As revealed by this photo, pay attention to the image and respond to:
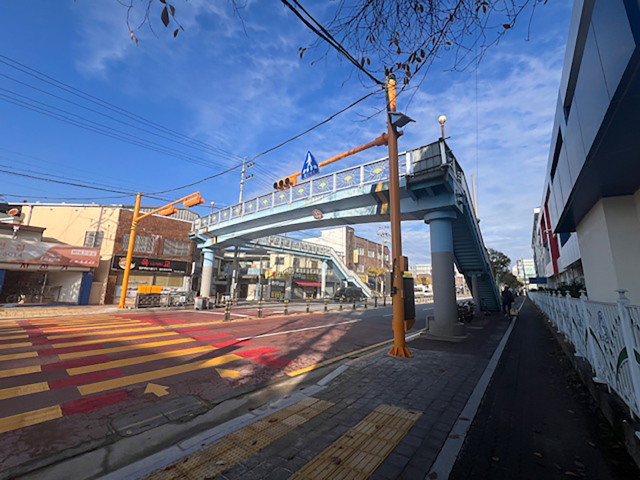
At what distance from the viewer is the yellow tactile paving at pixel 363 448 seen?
266 centimetres

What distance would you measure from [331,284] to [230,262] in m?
19.5

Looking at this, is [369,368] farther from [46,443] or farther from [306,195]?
[306,195]

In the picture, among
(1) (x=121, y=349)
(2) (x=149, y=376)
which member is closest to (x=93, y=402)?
(2) (x=149, y=376)

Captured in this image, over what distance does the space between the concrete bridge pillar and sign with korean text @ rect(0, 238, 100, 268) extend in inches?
964

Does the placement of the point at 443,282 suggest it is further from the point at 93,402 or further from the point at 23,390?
the point at 23,390

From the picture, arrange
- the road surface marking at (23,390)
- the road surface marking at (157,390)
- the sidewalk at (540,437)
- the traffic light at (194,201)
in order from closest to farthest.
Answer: the sidewalk at (540,437)
the road surface marking at (23,390)
the road surface marking at (157,390)
the traffic light at (194,201)

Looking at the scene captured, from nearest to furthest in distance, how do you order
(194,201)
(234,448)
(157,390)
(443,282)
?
1. (234,448)
2. (157,390)
3. (443,282)
4. (194,201)

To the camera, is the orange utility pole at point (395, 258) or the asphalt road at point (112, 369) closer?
the asphalt road at point (112, 369)

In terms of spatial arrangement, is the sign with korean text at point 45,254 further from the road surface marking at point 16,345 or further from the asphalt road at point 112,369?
the road surface marking at point 16,345

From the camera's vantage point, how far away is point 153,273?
1001 inches

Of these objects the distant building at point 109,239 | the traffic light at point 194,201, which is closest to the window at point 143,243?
the distant building at point 109,239

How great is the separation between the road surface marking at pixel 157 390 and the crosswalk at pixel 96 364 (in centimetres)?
9

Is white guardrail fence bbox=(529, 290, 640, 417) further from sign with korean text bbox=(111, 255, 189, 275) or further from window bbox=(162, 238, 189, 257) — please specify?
window bbox=(162, 238, 189, 257)

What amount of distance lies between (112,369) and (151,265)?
21.7m
